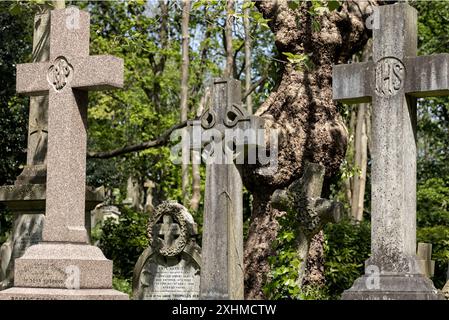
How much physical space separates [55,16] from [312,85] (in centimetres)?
436

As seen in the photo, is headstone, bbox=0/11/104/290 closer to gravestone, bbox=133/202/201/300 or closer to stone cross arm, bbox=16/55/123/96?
gravestone, bbox=133/202/201/300

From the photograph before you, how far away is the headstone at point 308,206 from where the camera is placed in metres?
10.1

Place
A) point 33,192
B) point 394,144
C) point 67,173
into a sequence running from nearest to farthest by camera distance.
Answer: point 394,144
point 67,173
point 33,192

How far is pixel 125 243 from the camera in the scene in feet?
58.7

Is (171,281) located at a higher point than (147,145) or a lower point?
lower

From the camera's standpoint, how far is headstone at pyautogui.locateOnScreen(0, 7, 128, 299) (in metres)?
9.73

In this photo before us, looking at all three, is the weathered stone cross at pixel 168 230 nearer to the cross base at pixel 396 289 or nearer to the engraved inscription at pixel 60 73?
the engraved inscription at pixel 60 73

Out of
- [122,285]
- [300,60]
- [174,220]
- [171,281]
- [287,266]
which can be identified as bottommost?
[122,285]

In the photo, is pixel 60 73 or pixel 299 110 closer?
pixel 60 73

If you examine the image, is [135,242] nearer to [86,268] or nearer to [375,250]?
[86,268]

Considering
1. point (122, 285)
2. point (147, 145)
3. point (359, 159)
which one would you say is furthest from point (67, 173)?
point (359, 159)

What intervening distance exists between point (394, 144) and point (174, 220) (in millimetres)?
5157

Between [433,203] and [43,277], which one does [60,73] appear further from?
[433,203]
